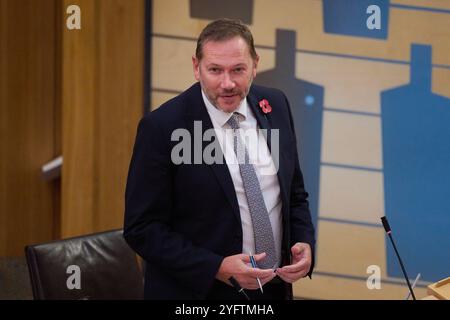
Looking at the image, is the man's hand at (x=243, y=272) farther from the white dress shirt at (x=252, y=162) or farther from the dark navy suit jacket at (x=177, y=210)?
the white dress shirt at (x=252, y=162)

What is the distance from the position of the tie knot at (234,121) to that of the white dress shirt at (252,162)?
0.01 metres

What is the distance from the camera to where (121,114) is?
14.9ft

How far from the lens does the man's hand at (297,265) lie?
2334 mm

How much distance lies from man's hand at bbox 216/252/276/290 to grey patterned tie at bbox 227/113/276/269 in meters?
0.12

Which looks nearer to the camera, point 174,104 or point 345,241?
point 174,104

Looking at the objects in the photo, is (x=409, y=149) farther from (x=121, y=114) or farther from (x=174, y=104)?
(x=174, y=104)

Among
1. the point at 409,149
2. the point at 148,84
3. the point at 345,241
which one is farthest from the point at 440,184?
the point at 148,84

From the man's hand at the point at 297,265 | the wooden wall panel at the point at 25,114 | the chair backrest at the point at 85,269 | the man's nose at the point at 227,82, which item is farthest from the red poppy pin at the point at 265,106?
the wooden wall panel at the point at 25,114

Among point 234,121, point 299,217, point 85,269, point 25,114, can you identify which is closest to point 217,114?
point 234,121

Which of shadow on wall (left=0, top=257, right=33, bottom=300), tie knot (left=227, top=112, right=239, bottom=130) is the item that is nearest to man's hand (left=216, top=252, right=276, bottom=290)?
tie knot (left=227, top=112, right=239, bottom=130)

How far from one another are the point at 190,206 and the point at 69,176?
2.36 meters

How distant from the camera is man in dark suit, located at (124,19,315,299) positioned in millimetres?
2277

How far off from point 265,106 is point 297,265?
0.51 m

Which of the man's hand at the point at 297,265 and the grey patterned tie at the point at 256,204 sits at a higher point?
the grey patterned tie at the point at 256,204
